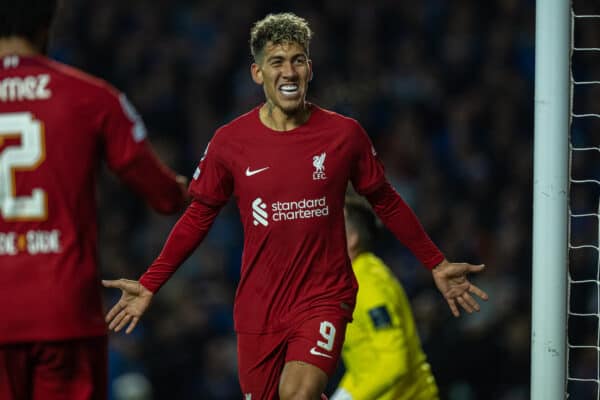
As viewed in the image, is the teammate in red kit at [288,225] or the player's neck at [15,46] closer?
the player's neck at [15,46]

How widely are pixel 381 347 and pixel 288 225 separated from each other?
1053 mm

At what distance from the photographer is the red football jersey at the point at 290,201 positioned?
5074 mm

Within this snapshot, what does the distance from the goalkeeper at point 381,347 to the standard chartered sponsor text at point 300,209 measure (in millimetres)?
934

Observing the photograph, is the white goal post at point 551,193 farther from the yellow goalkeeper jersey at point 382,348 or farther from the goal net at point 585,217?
the goal net at point 585,217

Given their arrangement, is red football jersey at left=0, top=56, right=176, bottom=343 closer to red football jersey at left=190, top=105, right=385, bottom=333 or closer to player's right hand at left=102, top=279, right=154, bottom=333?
player's right hand at left=102, top=279, right=154, bottom=333

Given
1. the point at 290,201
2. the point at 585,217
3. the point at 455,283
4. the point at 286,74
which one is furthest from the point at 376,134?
the point at 290,201

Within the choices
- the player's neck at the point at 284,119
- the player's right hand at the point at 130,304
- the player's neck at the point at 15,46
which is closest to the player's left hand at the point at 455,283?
the player's neck at the point at 284,119

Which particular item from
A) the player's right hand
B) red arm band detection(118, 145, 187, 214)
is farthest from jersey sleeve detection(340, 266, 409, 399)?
red arm band detection(118, 145, 187, 214)

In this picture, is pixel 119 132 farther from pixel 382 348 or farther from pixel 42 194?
pixel 382 348

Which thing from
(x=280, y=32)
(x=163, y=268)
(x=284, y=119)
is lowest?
(x=163, y=268)

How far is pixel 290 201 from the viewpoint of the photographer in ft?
16.6

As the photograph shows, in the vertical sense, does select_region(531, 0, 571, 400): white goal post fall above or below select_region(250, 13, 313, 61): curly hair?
below

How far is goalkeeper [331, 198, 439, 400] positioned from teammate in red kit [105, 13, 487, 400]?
0.57 meters

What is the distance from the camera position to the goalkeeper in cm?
580
